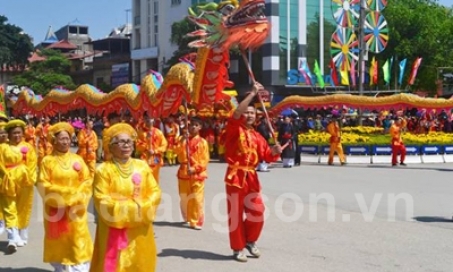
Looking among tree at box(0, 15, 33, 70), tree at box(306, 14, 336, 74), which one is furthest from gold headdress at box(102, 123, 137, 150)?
tree at box(0, 15, 33, 70)

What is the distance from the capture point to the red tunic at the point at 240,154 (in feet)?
21.5

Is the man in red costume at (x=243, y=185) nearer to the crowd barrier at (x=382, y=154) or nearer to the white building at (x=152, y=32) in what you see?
the crowd barrier at (x=382, y=154)

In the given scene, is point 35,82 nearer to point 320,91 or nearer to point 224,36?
point 320,91

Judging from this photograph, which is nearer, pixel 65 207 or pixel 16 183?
pixel 65 207

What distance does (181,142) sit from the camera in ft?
30.8

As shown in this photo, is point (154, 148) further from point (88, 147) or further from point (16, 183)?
point (88, 147)

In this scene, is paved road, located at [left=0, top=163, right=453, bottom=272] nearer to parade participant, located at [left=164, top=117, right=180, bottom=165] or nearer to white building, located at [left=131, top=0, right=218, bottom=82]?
parade participant, located at [left=164, top=117, right=180, bottom=165]

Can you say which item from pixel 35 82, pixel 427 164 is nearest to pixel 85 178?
pixel 427 164

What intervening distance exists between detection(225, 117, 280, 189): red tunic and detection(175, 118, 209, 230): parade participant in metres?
2.02

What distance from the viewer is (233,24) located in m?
6.64

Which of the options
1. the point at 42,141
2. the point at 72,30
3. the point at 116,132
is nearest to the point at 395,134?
the point at 42,141

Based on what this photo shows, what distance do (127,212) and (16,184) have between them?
3.44 metres

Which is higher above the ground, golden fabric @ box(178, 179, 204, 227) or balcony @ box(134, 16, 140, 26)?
balcony @ box(134, 16, 140, 26)

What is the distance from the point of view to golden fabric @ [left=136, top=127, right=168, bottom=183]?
359 inches
